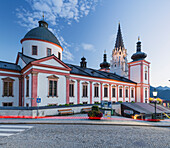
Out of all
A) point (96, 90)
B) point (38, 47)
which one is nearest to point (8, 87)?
point (38, 47)

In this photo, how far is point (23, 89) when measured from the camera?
19891mm

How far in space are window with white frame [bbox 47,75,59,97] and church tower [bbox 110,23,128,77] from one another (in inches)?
1867

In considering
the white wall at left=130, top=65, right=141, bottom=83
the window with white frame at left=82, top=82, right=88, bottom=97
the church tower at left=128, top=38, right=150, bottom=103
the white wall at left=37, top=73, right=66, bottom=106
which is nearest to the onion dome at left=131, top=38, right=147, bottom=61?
the church tower at left=128, top=38, right=150, bottom=103

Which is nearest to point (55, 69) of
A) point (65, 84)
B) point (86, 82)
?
point (65, 84)

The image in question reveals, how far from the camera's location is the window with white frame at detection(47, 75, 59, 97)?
17766 millimetres

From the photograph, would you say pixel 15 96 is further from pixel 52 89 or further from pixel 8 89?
pixel 52 89

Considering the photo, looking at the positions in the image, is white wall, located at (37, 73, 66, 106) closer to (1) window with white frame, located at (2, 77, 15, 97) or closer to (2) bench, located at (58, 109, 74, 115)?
(2) bench, located at (58, 109, 74, 115)

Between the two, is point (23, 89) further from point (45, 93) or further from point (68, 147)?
point (68, 147)

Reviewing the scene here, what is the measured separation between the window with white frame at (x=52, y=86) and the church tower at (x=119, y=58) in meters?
47.4

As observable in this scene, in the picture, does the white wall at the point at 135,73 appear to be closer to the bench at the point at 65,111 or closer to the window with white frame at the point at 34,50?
the bench at the point at 65,111

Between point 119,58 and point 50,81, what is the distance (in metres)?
51.9

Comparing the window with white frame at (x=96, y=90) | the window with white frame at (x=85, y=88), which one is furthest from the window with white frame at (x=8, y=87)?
the window with white frame at (x=96, y=90)

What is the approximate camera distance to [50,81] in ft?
58.9

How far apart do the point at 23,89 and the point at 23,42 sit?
33.4ft
